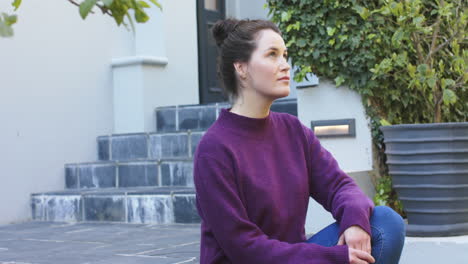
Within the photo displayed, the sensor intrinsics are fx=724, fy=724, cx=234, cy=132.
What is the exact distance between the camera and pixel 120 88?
6.04 m

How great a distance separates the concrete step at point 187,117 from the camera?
5680mm

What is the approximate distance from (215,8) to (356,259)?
5738 millimetres

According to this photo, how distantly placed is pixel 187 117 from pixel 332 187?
12.7ft

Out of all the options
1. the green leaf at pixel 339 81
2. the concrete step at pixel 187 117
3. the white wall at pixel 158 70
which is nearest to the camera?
the green leaf at pixel 339 81

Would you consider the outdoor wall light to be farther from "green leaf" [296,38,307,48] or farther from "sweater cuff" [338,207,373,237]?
"sweater cuff" [338,207,373,237]

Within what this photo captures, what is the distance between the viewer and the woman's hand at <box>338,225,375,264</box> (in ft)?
5.85

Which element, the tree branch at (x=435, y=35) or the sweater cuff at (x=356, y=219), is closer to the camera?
the sweater cuff at (x=356, y=219)

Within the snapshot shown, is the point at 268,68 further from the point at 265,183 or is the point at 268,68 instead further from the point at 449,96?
the point at 449,96

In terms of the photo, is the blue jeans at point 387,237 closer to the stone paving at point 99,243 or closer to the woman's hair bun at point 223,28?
the woman's hair bun at point 223,28

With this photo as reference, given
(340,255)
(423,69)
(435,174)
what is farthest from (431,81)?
(340,255)

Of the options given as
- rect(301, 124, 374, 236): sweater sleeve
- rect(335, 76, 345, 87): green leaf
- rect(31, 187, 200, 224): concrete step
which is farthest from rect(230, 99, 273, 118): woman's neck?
rect(31, 187, 200, 224): concrete step

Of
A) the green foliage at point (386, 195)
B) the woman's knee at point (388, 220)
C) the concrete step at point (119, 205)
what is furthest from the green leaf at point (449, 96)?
the woman's knee at point (388, 220)

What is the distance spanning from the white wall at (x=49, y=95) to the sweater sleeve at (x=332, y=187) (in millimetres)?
3519

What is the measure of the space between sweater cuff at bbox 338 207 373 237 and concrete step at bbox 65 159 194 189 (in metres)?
3.09
